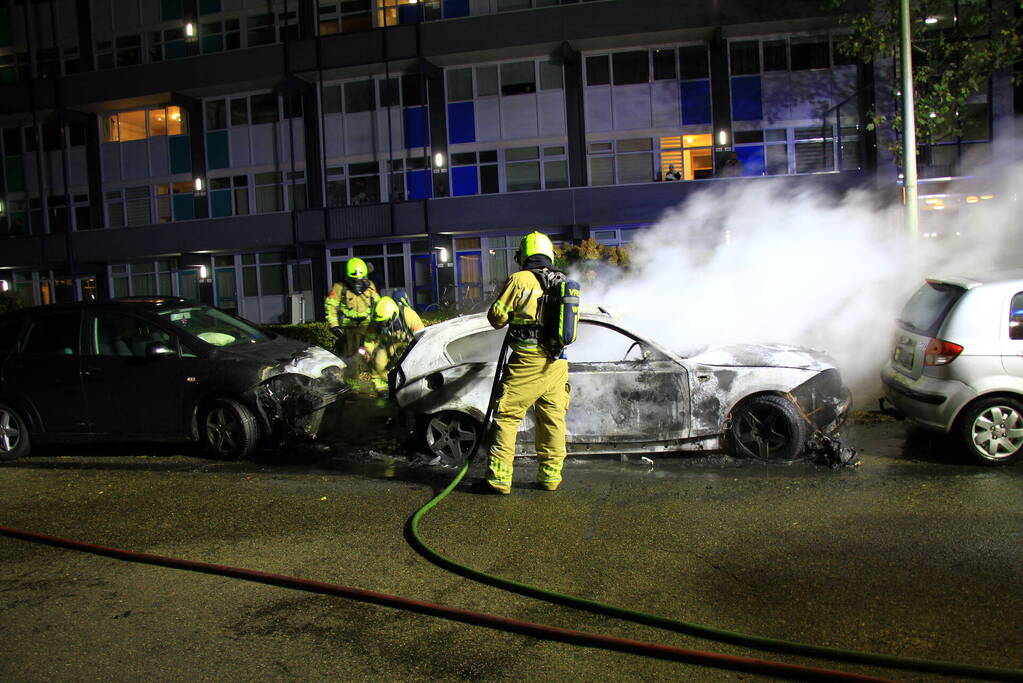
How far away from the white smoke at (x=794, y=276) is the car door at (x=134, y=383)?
4.37 m

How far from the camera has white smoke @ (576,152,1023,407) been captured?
9023 millimetres

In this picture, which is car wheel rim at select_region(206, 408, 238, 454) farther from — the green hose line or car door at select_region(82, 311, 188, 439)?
the green hose line

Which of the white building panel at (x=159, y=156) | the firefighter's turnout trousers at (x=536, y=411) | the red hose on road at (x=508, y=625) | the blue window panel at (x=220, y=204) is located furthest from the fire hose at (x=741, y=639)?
the white building panel at (x=159, y=156)

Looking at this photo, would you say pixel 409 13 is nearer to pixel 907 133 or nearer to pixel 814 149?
pixel 814 149

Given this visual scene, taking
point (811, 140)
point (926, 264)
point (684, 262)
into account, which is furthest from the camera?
point (811, 140)

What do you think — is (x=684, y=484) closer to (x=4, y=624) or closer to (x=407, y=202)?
(x=4, y=624)

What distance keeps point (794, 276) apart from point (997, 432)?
3.88 m

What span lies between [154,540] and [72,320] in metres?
4.05

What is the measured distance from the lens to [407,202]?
85.4 feet

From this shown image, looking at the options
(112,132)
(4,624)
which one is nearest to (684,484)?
(4,624)

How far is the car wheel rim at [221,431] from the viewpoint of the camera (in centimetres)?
784

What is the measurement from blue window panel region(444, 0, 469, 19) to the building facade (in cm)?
13

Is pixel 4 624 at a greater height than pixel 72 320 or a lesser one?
lesser

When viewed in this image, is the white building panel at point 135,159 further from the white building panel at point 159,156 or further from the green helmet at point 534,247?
→ the green helmet at point 534,247
